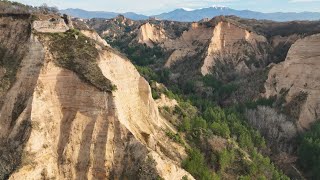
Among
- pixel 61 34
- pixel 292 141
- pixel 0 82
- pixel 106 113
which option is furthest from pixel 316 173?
pixel 0 82

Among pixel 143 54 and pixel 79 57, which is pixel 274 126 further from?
pixel 143 54

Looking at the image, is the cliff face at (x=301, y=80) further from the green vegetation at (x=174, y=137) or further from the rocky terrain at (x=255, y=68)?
the green vegetation at (x=174, y=137)

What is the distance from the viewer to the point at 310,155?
49281mm

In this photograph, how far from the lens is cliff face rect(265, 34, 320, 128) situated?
60.1 metres

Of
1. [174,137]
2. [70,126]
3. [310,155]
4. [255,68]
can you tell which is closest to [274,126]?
[310,155]

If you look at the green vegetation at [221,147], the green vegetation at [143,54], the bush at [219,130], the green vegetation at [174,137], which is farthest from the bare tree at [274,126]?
the green vegetation at [143,54]

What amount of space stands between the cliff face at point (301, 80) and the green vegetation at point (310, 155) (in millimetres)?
7961

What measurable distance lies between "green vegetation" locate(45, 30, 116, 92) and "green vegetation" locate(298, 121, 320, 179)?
27.3 metres

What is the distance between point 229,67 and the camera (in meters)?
94.4

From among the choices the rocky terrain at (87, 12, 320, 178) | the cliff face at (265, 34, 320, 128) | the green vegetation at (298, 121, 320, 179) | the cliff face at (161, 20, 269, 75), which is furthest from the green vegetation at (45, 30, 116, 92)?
the cliff face at (161, 20, 269, 75)

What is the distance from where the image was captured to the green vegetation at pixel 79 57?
30922 millimetres

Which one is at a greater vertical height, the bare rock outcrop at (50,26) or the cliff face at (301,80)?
the bare rock outcrop at (50,26)

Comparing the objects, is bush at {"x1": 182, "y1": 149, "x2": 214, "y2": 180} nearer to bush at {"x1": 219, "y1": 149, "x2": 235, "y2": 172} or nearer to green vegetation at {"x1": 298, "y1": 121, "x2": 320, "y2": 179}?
bush at {"x1": 219, "y1": 149, "x2": 235, "y2": 172}

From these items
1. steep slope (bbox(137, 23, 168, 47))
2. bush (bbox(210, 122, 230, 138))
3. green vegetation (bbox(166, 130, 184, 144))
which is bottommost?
steep slope (bbox(137, 23, 168, 47))
